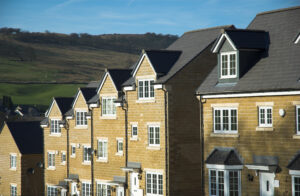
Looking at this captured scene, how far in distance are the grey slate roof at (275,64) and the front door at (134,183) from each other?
874 cm

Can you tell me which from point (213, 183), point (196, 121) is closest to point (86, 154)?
point (196, 121)

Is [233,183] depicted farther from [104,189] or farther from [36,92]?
[36,92]

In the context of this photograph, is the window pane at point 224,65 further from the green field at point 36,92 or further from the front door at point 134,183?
the green field at point 36,92

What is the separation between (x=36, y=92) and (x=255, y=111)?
389 feet

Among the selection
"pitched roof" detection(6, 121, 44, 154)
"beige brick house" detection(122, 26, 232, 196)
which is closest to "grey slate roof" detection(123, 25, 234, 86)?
"beige brick house" detection(122, 26, 232, 196)

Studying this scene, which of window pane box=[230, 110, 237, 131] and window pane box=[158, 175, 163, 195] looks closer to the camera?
window pane box=[230, 110, 237, 131]

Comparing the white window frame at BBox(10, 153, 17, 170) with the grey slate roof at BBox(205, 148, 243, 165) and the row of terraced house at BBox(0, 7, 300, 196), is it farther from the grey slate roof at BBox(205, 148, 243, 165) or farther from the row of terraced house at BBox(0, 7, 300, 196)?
the grey slate roof at BBox(205, 148, 243, 165)

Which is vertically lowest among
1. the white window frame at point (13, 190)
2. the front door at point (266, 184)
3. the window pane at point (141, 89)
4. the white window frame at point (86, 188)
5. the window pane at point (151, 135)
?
the white window frame at point (13, 190)

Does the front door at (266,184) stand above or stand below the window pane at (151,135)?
below

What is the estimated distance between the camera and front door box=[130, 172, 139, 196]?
133 feet

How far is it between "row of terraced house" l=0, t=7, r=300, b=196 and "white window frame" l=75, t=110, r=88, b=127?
0.09m

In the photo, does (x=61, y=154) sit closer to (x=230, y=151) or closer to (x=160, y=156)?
(x=160, y=156)

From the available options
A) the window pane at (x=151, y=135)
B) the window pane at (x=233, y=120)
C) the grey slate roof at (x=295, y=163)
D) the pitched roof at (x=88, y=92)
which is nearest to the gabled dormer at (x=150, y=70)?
the window pane at (x=151, y=135)

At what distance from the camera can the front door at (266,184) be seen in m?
30.6
